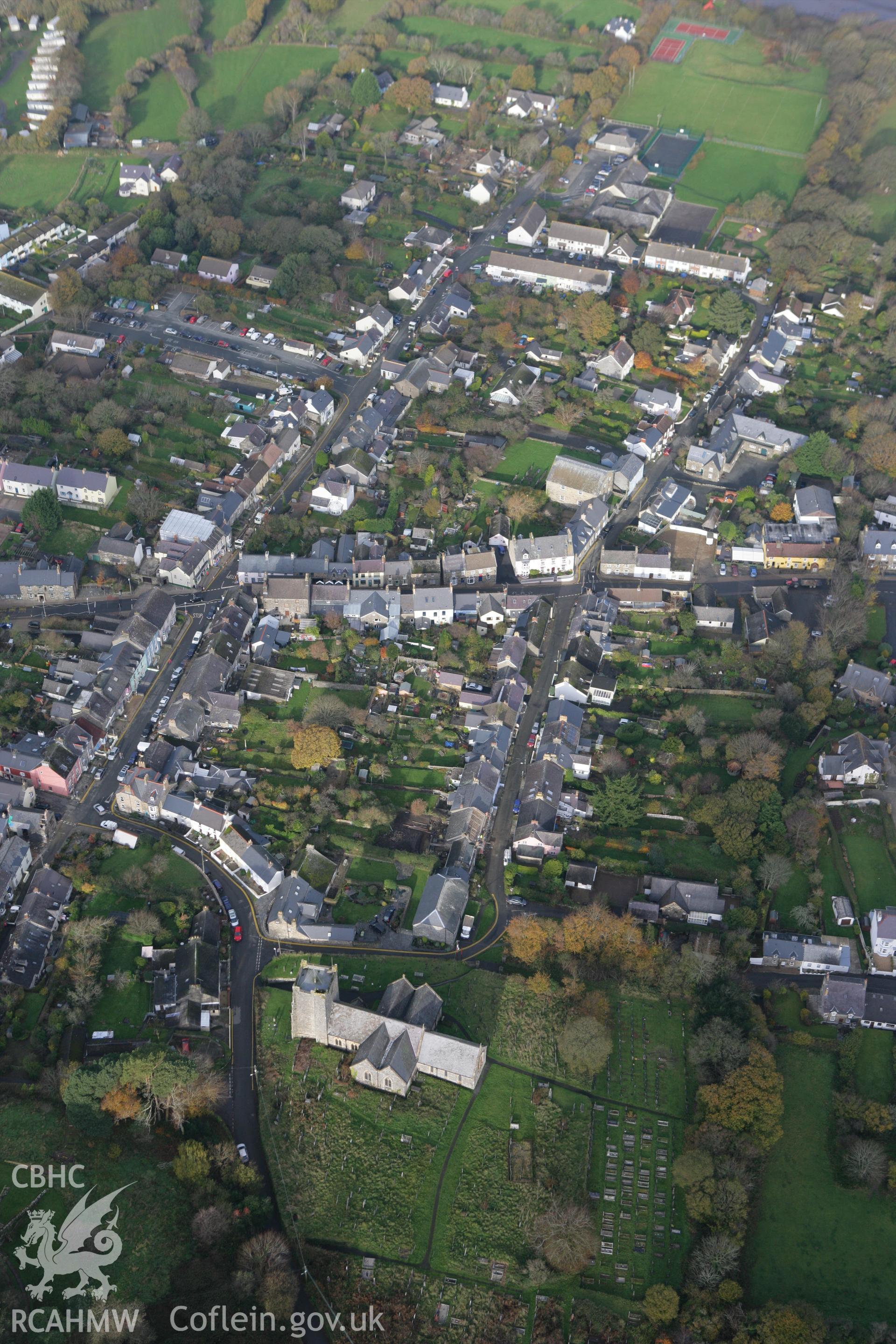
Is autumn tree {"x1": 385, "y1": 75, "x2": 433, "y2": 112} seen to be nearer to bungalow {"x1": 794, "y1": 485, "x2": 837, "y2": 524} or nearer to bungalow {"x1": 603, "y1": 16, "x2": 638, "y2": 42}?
bungalow {"x1": 603, "y1": 16, "x2": 638, "y2": 42}

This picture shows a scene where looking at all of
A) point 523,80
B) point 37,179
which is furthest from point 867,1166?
point 523,80

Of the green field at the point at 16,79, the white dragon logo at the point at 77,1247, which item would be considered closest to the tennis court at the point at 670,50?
the green field at the point at 16,79

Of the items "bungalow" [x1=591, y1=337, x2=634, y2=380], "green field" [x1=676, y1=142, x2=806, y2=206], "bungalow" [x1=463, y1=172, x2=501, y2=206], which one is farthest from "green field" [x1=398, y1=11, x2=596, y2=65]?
"bungalow" [x1=591, y1=337, x2=634, y2=380]

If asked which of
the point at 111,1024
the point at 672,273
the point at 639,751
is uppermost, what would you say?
the point at 672,273

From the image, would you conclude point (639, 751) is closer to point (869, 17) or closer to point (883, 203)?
point (883, 203)

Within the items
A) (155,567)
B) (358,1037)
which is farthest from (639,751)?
(155,567)

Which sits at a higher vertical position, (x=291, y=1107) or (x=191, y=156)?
(x=191, y=156)
